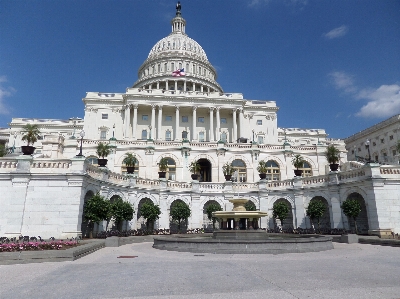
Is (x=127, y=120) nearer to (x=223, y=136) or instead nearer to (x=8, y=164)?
(x=223, y=136)

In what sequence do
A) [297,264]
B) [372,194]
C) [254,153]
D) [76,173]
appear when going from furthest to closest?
[254,153] < [372,194] < [76,173] < [297,264]

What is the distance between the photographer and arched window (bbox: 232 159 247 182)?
51.2 meters

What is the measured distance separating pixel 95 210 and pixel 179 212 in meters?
11.8

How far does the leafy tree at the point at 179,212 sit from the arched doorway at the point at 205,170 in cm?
1586

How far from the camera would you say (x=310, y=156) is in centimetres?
5431

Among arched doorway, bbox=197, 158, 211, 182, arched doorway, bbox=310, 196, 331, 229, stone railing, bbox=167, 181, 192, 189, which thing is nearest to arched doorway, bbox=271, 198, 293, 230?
arched doorway, bbox=310, 196, 331, 229

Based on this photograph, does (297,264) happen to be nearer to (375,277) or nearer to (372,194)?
(375,277)

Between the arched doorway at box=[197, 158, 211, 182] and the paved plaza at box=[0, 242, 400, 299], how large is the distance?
3718 cm

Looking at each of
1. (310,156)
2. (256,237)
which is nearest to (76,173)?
(256,237)

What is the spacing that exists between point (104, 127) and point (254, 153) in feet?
152

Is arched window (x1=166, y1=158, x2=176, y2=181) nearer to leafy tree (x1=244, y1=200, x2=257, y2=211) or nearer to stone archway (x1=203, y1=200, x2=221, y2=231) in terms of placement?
stone archway (x1=203, y1=200, x2=221, y2=231)

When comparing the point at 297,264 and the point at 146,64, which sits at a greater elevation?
the point at 146,64

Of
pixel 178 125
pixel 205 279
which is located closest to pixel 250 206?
pixel 205 279

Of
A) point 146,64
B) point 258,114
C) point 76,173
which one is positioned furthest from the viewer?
point 146,64
